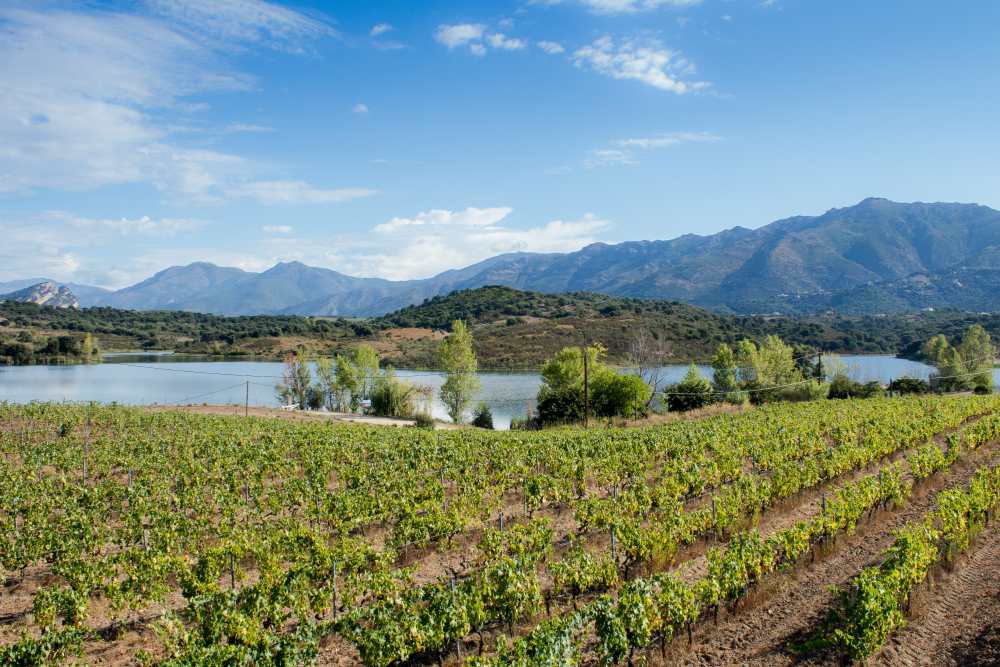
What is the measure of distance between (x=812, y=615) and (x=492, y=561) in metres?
5.29

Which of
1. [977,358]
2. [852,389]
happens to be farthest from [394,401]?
[977,358]

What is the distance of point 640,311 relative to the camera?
136125 mm

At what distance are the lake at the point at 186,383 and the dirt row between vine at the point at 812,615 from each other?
37068 mm

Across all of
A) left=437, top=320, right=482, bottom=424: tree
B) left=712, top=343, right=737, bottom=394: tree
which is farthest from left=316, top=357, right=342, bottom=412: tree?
left=712, top=343, right=737, bottom=394: tree

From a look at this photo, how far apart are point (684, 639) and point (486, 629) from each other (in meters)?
3.12

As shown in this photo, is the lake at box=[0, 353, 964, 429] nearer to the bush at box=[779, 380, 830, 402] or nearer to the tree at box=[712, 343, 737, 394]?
the tree at box=[712, 343, 737, 394]

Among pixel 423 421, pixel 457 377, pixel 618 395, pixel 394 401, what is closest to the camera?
pixel 423 421

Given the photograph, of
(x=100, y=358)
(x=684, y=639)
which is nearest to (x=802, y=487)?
(x=684, y=639)

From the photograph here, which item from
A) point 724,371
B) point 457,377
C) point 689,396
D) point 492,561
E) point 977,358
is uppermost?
point 492,561

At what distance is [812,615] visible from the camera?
8984 mm

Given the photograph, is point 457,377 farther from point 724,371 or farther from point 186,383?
point 186,383

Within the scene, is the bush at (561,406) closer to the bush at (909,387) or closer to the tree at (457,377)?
the tree at (457,377)

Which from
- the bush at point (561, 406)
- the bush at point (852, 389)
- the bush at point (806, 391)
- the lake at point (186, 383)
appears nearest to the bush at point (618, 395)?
the bush at point (561, 406)

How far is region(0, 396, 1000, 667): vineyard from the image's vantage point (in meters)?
7.79
